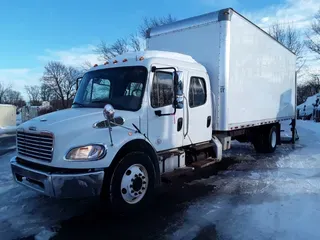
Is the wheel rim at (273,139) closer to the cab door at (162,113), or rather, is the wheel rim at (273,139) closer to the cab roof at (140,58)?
the cab roof at (140,58)

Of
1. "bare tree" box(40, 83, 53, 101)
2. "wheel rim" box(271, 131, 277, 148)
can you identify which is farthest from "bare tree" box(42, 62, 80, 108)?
"wheel rim" box(271, 131, 277, 148)

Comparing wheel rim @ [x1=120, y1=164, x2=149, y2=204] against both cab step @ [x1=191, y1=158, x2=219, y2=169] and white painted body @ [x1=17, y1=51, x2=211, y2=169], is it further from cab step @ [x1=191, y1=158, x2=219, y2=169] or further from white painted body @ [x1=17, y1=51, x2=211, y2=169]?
cab step @ [x1=191, y1=158, x2=219, y2=169]

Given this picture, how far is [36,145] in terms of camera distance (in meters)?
4.25

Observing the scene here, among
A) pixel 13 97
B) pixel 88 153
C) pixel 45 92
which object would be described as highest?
pixel 45 92

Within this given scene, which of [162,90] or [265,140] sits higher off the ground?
[162,90]

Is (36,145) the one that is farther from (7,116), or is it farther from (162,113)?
(7,116)

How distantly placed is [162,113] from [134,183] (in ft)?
4.62

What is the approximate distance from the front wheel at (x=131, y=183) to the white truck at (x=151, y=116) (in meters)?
0.02

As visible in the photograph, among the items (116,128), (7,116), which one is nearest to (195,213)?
(116,128)

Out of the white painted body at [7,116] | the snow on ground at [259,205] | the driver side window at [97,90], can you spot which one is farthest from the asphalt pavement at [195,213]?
the white painted body at [7,116]

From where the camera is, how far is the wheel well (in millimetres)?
4309

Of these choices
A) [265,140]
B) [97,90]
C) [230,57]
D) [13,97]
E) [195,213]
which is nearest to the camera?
[195,213]

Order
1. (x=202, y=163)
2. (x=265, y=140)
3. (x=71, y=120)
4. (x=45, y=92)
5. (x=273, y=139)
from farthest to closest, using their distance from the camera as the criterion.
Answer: (x=45, y=92)
(x=273, y=139)
(x=265, y=140)
(x=202, y=163)
(x=71, y=120)

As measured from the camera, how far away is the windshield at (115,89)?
4.86 meters
